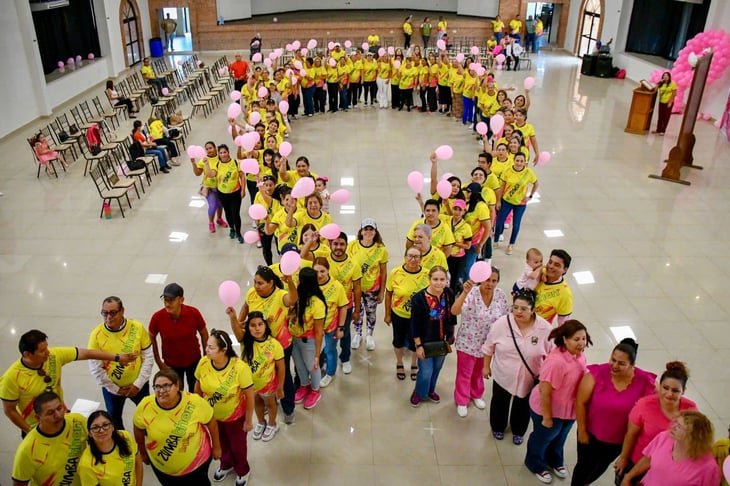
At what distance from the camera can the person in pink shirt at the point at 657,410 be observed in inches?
112

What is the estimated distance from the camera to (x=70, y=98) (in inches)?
542

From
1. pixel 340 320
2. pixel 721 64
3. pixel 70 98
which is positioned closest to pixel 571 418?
pixel 340 320

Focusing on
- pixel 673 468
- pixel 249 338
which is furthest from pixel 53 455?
pixel 673 468

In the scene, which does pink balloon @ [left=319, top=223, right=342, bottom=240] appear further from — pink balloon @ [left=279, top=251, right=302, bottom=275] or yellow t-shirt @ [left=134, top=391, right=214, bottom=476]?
yellow t-shirt @ [left=134, top=391, right=214, bottom=476]

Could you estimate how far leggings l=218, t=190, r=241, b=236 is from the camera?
6.62 m

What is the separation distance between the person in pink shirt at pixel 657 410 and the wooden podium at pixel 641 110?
9420mm

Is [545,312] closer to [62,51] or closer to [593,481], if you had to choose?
[593,481]

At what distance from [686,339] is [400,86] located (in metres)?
8.77

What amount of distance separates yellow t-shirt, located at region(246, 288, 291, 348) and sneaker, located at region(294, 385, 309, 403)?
735 millimetres

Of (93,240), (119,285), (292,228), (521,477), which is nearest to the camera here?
(521,477)

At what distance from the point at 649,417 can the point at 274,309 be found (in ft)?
7.72

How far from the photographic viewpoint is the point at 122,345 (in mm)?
3592

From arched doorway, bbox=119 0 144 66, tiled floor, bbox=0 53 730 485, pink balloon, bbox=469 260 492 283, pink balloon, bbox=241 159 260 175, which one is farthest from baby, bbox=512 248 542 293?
arched doorway, bbox=119 0 144 66

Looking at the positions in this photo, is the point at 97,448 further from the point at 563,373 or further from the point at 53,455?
the point at 563,373
